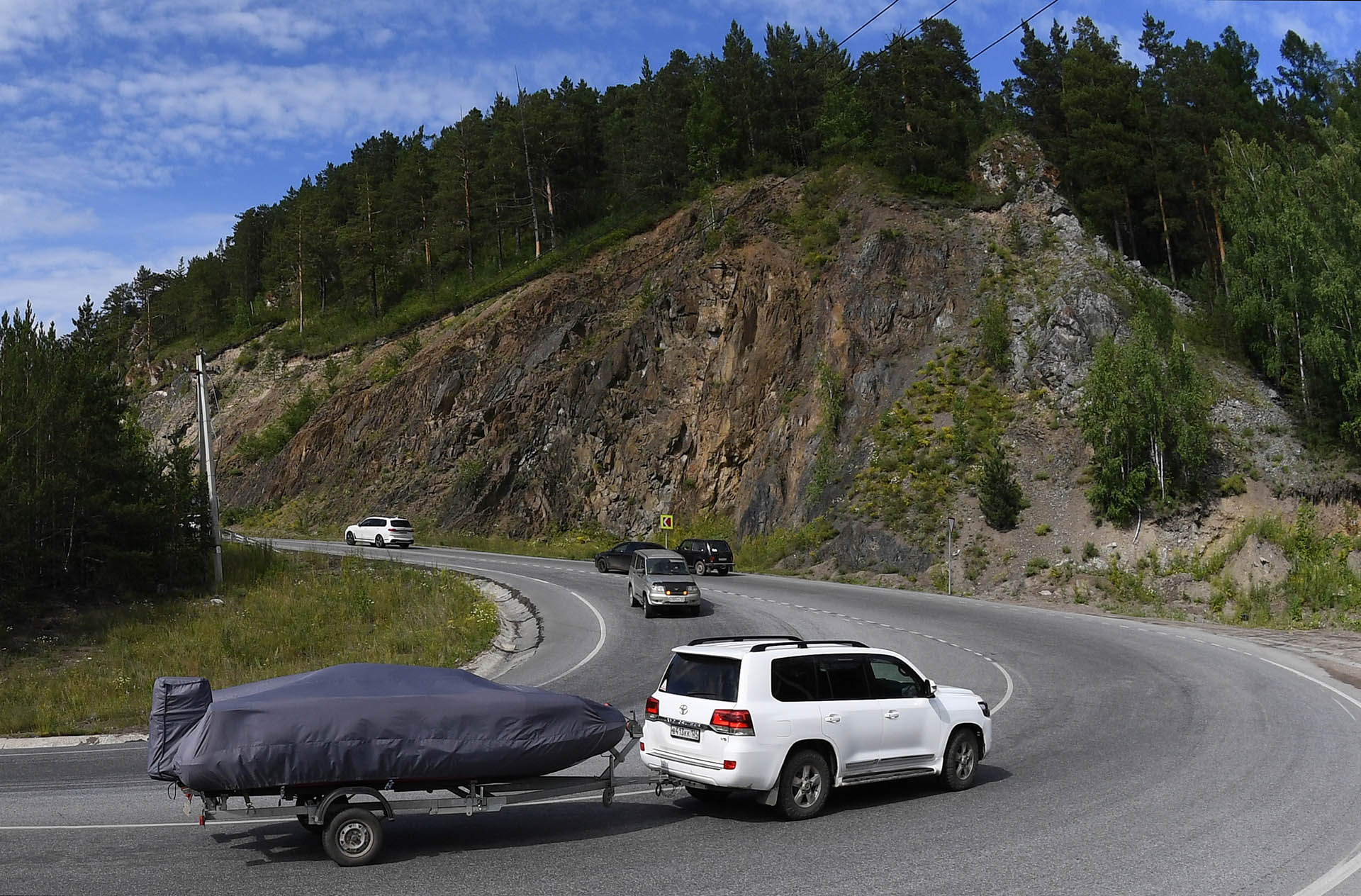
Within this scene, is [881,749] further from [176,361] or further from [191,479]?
[176,361]

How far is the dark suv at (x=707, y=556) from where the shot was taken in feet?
129

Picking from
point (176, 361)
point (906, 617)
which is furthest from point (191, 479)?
point (176, 361)

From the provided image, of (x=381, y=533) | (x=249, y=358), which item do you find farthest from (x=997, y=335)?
(x=249, y=358)

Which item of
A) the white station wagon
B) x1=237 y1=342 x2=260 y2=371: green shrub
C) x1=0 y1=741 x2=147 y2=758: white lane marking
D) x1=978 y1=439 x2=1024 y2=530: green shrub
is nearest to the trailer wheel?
x1=0 y1=741 x2=147 y2=758: white lane marking

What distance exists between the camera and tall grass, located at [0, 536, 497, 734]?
1791 cm

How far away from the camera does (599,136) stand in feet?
271

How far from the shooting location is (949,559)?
1326 inches

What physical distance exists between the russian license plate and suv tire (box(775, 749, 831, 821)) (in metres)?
0.86

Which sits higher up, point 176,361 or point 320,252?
point 320,252

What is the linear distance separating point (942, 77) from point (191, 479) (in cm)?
4948

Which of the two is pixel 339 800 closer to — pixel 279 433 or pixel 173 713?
pixel 173 713

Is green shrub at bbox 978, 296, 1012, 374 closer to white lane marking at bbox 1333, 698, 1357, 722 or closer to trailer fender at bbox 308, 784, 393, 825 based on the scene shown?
white lane marking at bbox 1333, 698, 1357, 722

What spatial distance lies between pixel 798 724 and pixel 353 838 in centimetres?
399

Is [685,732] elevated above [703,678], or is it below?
below
